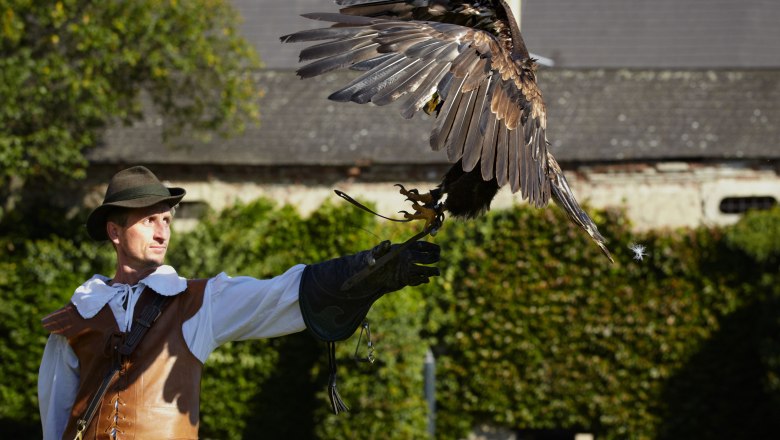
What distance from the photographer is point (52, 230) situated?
9.95 metres

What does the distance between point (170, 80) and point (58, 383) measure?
710cm

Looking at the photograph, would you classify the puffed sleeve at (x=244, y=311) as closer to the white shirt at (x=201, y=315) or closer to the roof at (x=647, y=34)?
the white shirt at (x=201, y=315)

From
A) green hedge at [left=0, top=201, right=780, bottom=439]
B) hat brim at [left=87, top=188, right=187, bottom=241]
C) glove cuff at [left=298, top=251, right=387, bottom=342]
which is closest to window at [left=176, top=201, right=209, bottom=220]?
green hedge at [left=0, top=201, right=780, bottom=439]

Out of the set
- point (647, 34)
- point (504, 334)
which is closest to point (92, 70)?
point (504, 334)

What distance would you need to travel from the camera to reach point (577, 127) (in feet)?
33.5

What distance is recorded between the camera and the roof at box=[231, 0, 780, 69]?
13211 mm

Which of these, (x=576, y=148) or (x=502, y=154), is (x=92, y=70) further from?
(x=502, y=154)

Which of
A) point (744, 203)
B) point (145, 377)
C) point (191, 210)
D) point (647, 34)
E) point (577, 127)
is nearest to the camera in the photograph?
point (145, 377)

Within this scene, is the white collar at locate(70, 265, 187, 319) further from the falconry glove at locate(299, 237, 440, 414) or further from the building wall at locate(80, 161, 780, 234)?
the building wall at locate(80, 161, 780, 234)

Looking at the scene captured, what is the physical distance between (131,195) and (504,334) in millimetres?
6234

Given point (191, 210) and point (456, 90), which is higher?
point (191, 210)

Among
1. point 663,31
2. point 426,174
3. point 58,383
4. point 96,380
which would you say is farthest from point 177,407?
point 663,31

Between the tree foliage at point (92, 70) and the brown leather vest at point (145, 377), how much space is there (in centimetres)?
595

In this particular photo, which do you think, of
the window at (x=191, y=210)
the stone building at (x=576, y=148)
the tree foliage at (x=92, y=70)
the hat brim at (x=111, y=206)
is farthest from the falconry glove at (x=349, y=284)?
the window at (x=191, y=210)
